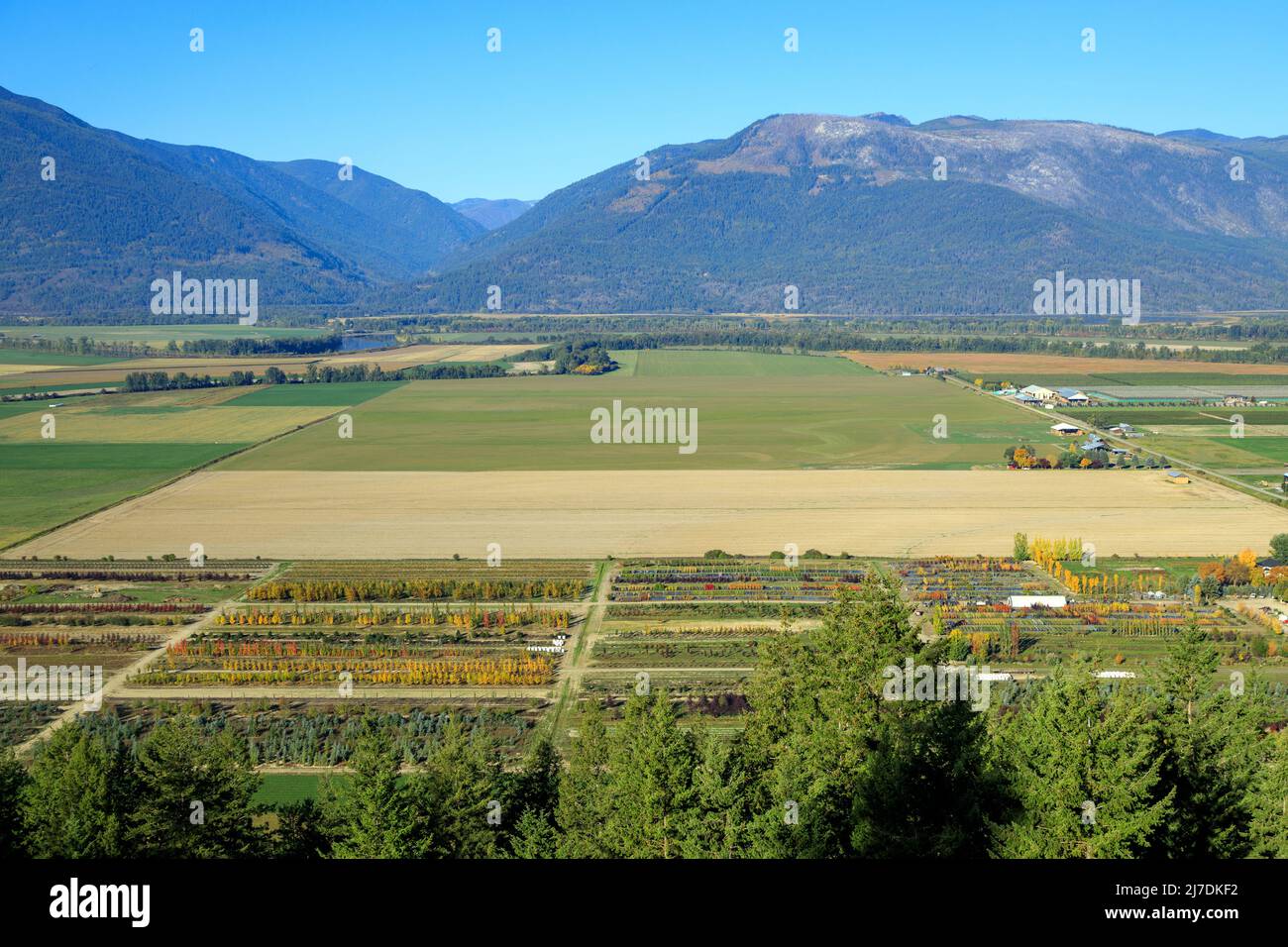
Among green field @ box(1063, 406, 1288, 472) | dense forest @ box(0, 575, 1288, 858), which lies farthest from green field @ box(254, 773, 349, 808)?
green field @ box(1063, 406, 1288, 472)

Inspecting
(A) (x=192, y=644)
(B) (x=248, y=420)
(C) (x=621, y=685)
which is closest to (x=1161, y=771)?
(C) (x=621, y=685)

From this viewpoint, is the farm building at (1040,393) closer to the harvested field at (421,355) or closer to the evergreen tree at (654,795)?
the harvested field at (421,355)

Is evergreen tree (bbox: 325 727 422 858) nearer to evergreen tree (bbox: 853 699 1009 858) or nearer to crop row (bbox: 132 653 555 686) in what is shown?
evergreen tree (bbox: 853 699 1009 858)

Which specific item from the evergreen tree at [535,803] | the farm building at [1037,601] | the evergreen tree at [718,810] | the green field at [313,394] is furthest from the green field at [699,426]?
the evergreen tree at [718,810]

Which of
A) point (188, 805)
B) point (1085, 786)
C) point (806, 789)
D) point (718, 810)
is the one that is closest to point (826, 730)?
point (806, 789)

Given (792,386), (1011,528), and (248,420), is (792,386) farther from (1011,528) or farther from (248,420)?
(1011,528)
